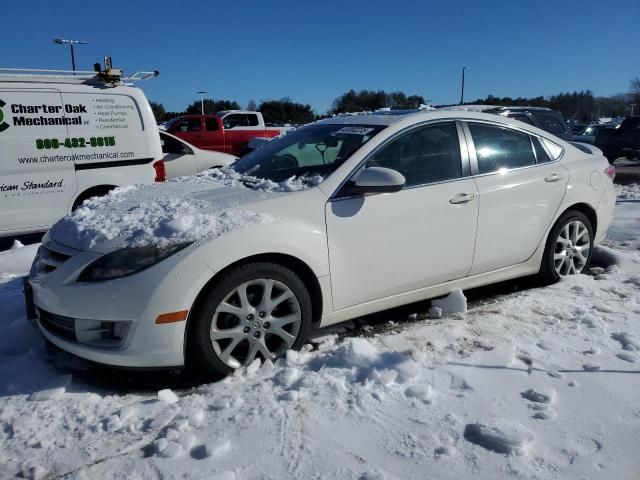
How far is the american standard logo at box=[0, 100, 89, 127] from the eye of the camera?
579cm

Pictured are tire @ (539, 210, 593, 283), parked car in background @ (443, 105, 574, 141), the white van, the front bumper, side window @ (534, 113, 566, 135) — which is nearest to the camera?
the front bumper

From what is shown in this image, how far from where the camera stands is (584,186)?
14.2 feet

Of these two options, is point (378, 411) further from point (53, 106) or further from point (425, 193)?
point (53, 106)

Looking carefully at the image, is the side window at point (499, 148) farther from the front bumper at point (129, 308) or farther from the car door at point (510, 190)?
the front bumper at point (129, 308)

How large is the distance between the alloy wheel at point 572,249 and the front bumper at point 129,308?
120 inches

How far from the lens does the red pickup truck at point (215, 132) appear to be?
16344 mm

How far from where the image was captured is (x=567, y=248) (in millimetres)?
4391

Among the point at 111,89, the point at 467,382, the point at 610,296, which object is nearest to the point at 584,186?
the point at 610,296

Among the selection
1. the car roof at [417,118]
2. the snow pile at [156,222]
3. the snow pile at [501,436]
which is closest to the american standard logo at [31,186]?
the snow pile at [156,222]

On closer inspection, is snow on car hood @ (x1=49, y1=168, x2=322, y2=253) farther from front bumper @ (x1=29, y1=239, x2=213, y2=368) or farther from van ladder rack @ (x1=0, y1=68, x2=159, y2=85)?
van ladder rack @ (x1=0, y1=68, x2=159, y2=85)

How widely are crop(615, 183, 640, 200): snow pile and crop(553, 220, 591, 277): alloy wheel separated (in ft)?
17.7

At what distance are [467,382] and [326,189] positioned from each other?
1366mm

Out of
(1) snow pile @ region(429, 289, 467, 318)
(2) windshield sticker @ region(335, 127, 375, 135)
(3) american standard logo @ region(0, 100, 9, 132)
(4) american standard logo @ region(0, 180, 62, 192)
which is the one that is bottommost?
(1) snow pile @ region(429, 289, 467, 318)

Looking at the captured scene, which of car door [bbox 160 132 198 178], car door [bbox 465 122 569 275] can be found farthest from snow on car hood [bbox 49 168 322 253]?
car door [bbox 160 132 198 178]
